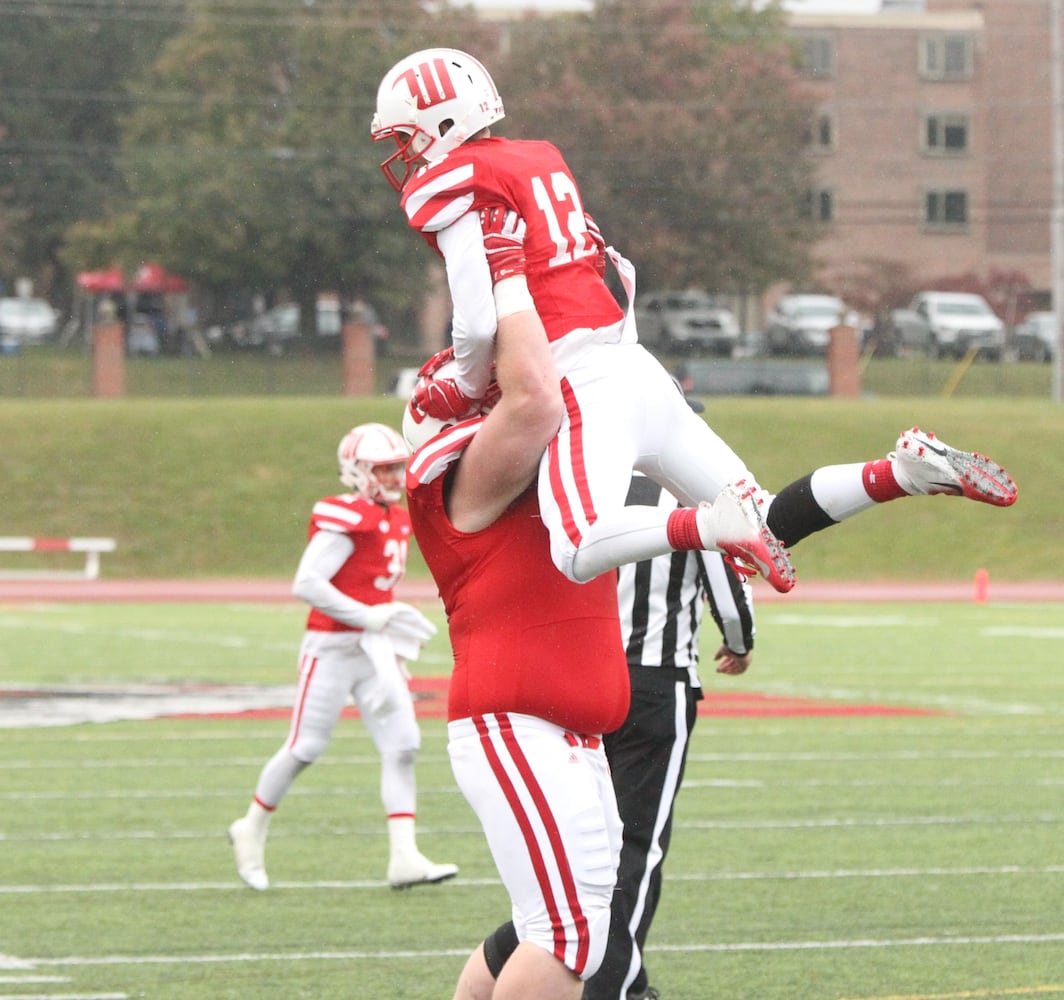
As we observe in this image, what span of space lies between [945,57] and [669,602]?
58339 mm

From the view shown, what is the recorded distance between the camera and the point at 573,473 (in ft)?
12.6

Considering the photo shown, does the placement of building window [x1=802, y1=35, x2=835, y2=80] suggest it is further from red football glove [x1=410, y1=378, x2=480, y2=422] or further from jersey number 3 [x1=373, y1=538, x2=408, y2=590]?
red football glove [x1=410, y1=378, x2=480, y2=422]

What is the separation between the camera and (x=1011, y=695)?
1382 centimetres

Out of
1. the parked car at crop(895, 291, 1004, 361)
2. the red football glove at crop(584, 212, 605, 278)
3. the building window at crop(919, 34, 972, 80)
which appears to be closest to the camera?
the red football glove at crop(584, 212, 605, 278)

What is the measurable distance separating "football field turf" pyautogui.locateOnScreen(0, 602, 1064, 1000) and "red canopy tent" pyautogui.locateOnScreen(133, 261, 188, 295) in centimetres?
3587

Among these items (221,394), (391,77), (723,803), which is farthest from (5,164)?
(391,77)

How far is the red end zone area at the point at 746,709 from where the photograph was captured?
12.9 meters

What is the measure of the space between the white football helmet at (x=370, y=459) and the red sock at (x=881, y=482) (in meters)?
4.25

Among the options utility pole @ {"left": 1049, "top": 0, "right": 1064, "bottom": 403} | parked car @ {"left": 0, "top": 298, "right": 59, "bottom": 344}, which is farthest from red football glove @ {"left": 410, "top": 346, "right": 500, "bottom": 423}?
parked car @ {"left": 0, "top": 298, "right": 59, "bottom": 344}

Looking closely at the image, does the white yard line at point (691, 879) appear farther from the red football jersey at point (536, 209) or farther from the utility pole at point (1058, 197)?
the utility pole at point (1058, 197)

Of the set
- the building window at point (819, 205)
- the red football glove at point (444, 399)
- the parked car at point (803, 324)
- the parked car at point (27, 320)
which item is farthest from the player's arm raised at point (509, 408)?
the building window at point (819, 205)

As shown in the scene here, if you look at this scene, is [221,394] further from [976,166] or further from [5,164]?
[976,166]

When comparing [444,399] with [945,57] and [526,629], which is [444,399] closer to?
[526,629]

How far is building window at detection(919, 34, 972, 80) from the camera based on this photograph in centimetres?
6072
